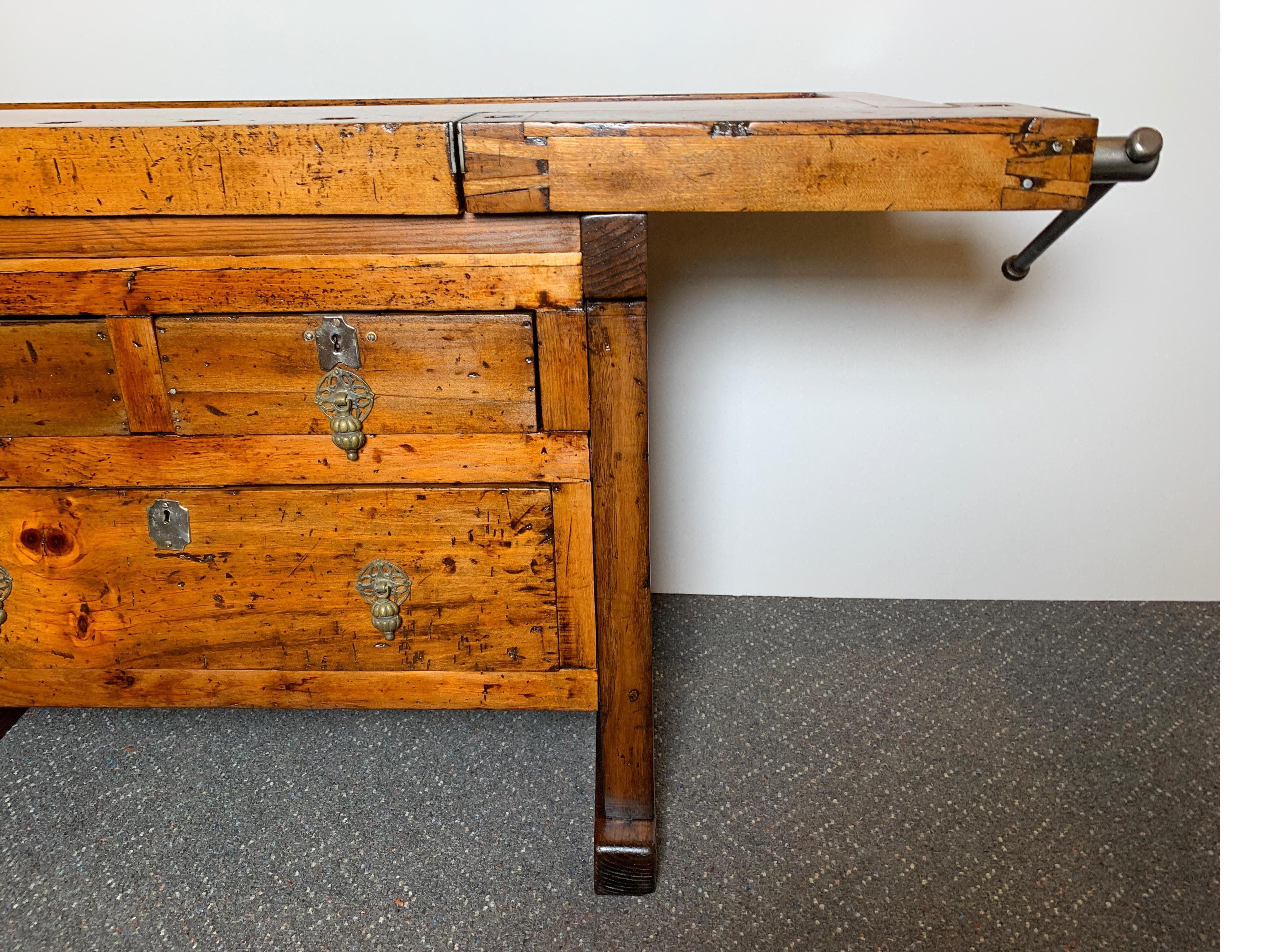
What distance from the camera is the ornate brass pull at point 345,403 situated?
2.84ft

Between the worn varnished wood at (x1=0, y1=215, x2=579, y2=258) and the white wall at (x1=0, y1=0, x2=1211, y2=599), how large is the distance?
0.65 meters

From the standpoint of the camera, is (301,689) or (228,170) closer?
(228,170)

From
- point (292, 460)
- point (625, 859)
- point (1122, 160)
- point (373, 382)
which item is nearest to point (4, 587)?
point (292, 460)

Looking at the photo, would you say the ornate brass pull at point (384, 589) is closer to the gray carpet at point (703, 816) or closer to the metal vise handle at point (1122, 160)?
the gray carpet at point (703, 816)

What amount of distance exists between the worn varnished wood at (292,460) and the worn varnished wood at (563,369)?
2 cm

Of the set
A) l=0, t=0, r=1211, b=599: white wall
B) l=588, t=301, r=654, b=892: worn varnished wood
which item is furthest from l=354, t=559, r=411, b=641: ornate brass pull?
l=0, t=0, r=1211, b=599: white wall

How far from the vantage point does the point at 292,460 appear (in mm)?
899

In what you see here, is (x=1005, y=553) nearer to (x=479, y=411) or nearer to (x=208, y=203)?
(x=479, y=411)

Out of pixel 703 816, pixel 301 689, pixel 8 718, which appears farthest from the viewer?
pixel 8 718

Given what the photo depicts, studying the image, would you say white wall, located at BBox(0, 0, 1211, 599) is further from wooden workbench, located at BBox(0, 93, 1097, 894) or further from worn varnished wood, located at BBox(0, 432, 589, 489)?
worn varnished wood, located at BBox(0, 432, 589, 489)

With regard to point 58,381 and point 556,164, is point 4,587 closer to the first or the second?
point 58,381

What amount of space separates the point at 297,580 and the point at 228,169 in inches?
16.8

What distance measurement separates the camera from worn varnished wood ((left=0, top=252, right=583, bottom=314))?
821 millimetres

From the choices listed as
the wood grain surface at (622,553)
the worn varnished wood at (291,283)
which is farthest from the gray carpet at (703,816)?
the worn varnished wood at (291,283)
